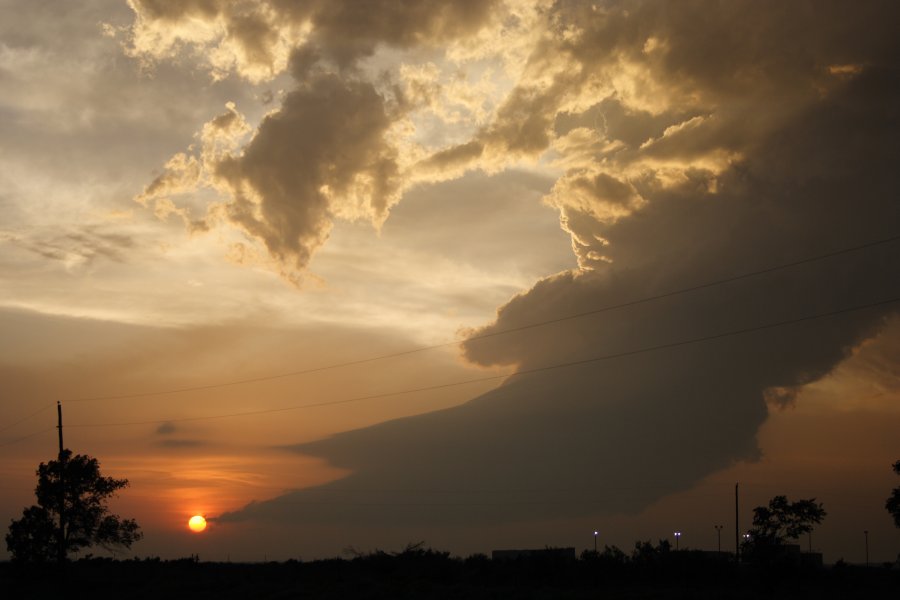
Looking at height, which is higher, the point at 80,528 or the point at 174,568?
the point at 80,528

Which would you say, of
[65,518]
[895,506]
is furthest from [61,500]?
[895,506]

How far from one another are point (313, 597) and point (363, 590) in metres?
3.63

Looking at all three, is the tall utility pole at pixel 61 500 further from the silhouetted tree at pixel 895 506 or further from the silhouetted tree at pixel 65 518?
the silhouetted tree at pixel 895 506

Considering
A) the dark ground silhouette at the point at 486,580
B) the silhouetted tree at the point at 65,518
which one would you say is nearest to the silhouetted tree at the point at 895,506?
the dark ground silhouette at the point at 486,580

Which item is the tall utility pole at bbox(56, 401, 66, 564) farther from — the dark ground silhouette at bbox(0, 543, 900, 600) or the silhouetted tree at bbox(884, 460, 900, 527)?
the silhouetted tree at bbox(884, 460, 900, 527)

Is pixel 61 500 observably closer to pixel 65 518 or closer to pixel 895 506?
pixel 65 518

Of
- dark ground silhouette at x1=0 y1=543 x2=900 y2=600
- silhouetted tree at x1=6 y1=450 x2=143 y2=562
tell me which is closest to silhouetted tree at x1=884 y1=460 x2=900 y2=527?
dark ground silhouette at x1=0 y1=543 x2=900 y2=600

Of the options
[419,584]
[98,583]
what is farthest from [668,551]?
[98,583]

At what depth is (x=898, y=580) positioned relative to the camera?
216 ft

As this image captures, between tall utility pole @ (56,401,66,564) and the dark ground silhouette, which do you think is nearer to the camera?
the dark ground silhouette

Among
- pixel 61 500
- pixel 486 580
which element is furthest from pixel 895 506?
pixel 61 500

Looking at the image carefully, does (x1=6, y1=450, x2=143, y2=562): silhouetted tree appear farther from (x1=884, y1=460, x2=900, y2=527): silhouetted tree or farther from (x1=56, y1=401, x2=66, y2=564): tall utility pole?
(x1=884, y1=460, x2=900, y2=527): silhouetted tree

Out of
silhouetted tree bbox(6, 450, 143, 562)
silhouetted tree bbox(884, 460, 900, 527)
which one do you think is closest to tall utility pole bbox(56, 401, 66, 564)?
silhouetted tree bbox(6, 450, 143, 562)

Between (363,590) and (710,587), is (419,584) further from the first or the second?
(710,587)
